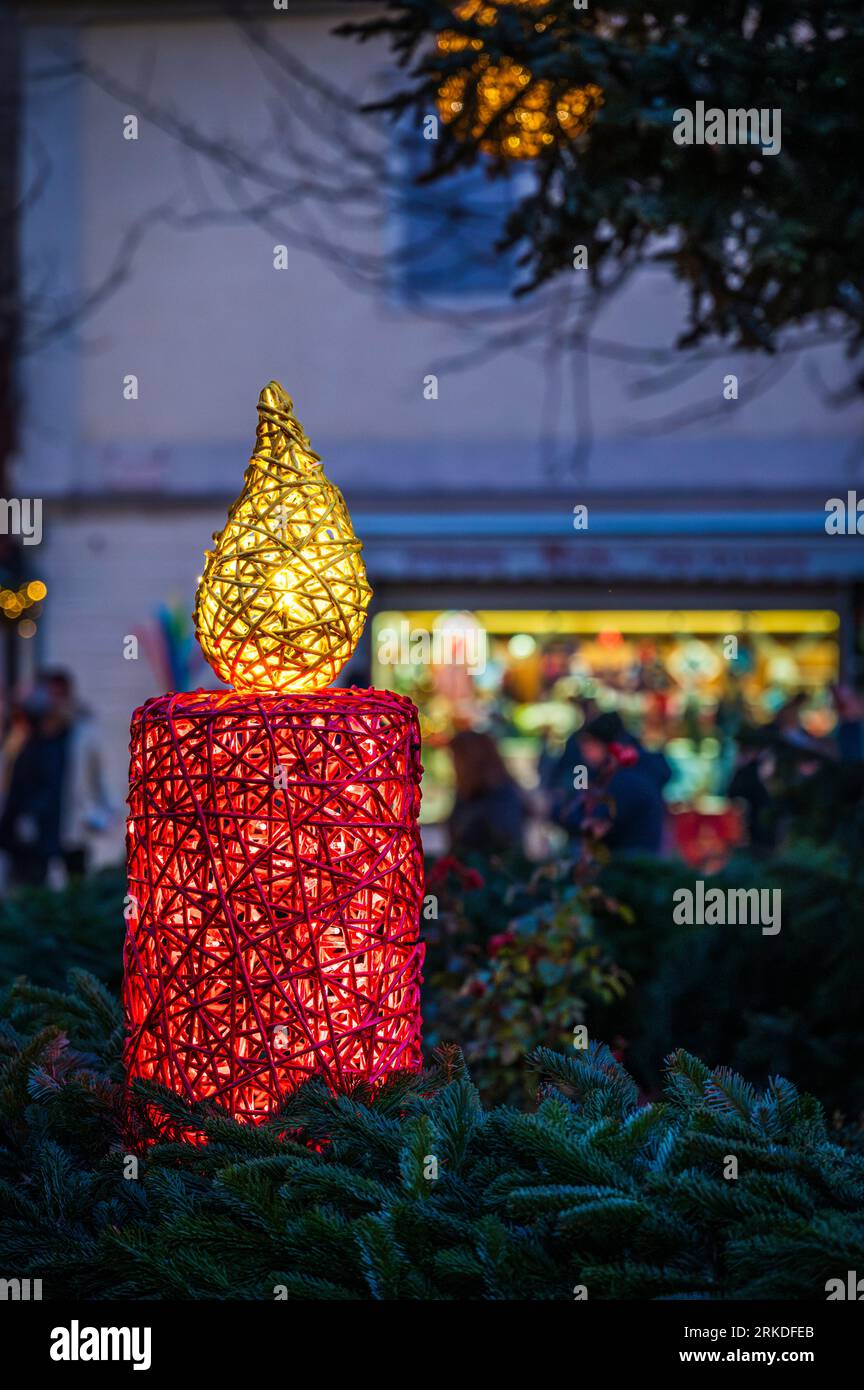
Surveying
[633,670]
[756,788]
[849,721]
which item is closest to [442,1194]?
[756,788]

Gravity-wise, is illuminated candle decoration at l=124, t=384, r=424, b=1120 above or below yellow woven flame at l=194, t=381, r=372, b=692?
below

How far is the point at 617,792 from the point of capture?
23.3 feet

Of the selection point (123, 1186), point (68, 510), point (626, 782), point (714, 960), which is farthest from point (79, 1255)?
point (68, 510)

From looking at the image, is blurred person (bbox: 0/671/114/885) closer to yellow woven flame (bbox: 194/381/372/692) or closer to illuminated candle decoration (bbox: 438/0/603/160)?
illuminated candle decoration (bbox: 438/0/603/160)

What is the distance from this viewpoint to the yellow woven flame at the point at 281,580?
313 centimetres

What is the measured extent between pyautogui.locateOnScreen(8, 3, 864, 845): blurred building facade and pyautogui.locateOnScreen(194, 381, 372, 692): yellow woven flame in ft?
33.5

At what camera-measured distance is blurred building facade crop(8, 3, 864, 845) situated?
13547 mm

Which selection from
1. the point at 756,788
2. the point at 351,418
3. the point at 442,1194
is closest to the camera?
the point at 442,1194

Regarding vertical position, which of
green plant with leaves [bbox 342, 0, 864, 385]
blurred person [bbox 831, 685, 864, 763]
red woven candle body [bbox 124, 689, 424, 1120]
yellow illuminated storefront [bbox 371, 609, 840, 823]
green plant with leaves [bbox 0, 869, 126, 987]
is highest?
green plant with leaves [bbox 342, 0, 864, 385]

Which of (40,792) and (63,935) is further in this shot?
(40,792)

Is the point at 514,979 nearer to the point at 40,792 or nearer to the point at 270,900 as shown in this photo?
the point at 270,900

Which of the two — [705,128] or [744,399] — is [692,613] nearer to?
[744,399]

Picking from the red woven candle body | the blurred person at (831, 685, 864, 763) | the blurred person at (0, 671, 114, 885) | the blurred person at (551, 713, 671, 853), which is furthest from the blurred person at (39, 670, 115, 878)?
the red woven candle body

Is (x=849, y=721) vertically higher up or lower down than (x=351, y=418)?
lower down
